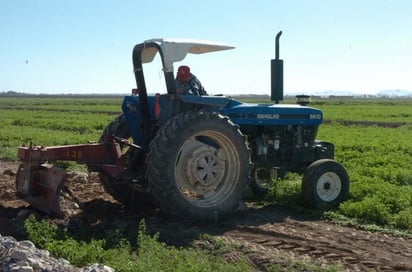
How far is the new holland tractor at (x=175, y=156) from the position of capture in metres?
6.68

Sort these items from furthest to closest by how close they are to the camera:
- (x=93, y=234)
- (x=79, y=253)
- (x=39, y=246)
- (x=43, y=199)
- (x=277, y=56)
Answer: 1. (x=277, y=56)
2. (x=43, y=199)
3. (x=93, y=234)
4. (x=39, y=246)
5. (x=79, y=253)

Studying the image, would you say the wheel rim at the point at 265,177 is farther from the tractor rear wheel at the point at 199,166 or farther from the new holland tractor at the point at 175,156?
the tractor rear wheel at the point at 199,166

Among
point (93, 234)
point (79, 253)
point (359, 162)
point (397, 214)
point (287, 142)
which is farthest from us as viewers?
point (359, 162)

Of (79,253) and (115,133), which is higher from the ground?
(115,133)

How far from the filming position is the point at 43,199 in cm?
693

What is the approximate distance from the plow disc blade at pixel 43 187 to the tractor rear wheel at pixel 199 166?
1160mm

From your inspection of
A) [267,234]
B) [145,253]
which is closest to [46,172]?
[145,253]

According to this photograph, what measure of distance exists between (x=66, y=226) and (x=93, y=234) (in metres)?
0.37

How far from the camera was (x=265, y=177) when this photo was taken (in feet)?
29.7

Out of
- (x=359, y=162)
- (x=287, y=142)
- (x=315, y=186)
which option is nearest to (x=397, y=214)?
(x=315, y=186)

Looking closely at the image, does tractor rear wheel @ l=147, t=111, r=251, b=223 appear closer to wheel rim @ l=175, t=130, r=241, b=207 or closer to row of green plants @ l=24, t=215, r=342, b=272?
wheel rim @ l=175, t=130, r=241, b=207

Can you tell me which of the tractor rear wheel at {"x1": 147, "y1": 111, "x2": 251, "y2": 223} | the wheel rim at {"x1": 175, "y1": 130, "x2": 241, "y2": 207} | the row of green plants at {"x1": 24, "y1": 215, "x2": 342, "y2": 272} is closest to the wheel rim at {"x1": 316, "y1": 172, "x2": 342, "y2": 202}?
the tractor rear wheel at {"x1": 147, "y1": 111, "x2": 251, "y2": 223}

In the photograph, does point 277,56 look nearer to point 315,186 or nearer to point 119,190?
point 315,186

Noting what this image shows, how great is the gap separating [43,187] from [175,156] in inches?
68.6
